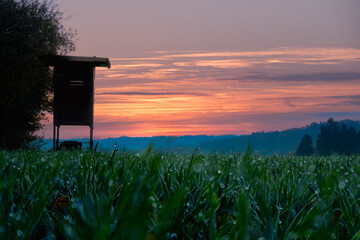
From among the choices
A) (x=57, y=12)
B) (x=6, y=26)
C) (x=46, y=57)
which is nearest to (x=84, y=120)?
(x=46, y=57)

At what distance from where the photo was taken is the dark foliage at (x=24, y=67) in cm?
2375

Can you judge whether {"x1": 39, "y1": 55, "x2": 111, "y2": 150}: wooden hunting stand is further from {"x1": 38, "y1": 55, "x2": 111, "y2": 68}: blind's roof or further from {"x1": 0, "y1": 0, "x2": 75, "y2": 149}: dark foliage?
{"x1": 0, "y1": 0, "x2": 75, "y2": 149}: dark foliage

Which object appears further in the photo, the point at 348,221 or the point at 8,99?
the point at 8,99

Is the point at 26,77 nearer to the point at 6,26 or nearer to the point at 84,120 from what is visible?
the point at 6,26

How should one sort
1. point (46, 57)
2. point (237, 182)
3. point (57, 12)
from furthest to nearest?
point (57, 12) < point (46, 57) < point (237, 182)

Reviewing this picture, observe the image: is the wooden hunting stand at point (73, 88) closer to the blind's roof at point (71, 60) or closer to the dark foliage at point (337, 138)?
the blind's roof at point (71, 60)

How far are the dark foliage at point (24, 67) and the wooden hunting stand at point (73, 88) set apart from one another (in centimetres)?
694

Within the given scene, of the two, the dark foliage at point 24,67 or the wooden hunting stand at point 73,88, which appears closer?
the wooden hunting stand at point 73,88

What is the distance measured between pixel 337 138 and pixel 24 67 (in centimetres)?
7507

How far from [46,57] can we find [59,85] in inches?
50.6

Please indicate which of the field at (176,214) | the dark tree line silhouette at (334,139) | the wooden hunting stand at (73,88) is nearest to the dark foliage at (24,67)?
the wooden hunting stand at (73,88)

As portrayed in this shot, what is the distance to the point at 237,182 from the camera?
2357 millimetres

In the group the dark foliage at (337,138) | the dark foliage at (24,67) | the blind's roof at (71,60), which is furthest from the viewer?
the dark foliage at (337,138)

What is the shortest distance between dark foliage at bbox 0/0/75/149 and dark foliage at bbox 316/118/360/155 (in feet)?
220
